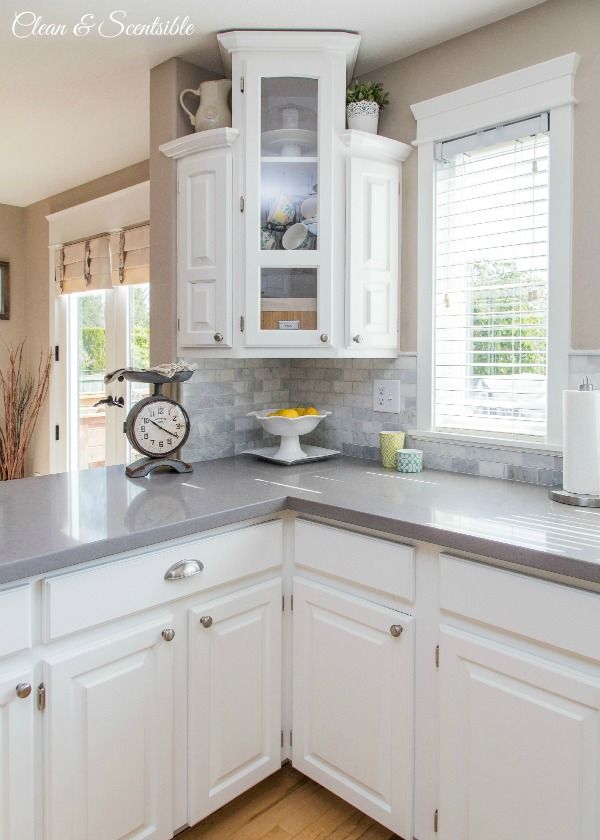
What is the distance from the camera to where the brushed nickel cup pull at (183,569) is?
62.4 inches

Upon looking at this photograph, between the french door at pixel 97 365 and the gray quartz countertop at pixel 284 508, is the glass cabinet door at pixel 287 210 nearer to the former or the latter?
the gray quartz countertop at pixel 284 508

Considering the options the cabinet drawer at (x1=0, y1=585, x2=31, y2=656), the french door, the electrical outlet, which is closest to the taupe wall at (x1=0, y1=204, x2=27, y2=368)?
the french door

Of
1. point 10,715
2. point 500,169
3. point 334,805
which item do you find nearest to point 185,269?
point 500,169

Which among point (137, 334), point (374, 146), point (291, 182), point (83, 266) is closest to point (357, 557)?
point (291, 182)

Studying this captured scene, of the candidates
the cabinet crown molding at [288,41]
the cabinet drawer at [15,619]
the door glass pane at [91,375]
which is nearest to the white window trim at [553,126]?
the cabinet crown molding at [288,41]

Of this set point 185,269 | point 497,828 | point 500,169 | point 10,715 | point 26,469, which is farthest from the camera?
point 26,469

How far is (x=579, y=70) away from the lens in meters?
1.90

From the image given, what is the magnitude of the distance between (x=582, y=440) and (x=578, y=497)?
6.1 inches

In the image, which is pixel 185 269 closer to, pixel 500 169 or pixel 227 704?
pixel 500 169

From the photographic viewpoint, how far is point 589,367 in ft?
6.31

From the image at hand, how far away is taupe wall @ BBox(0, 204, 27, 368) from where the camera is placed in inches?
193

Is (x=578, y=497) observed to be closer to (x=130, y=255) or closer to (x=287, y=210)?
(x=287, y=210)

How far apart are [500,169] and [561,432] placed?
0.87 m

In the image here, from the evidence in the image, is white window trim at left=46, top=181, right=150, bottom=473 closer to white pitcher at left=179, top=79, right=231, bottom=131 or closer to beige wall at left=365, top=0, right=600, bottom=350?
white pitcher at left=179, top=79, right=231, bottom=131
